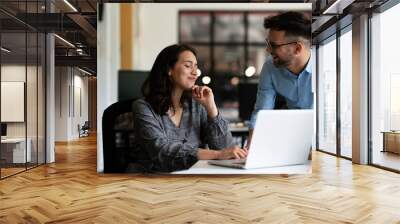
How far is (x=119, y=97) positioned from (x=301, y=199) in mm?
2619

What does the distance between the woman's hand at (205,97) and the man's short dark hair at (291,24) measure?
120 cm

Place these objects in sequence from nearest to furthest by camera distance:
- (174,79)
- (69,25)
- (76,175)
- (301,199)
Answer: (301,199)
(174,79)
(76,175)
(69,25)

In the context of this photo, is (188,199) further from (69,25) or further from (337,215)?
(69,25)

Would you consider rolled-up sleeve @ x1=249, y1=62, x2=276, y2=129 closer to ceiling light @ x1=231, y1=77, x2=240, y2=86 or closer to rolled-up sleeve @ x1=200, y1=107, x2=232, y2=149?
ceiling light @ x1=231, y1=77, x2=240, y2=86

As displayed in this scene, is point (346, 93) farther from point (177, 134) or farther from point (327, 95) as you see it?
point (177, 134)

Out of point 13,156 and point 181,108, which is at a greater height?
point 181,108

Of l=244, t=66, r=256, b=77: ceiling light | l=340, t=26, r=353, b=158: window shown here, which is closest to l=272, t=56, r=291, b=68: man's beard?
l=244, t=66, r=256, b=77: ceiling light

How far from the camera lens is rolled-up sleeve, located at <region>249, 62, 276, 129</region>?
5.61 m

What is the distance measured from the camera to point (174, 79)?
17.7 ft

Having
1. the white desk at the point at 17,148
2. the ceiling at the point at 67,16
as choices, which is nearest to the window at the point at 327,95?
the ceiling at the point at 67,16

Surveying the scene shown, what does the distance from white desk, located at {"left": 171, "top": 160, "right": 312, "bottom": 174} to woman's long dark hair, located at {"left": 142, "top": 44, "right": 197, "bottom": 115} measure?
854 millimetres

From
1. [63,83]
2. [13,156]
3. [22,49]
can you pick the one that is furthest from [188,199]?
[63,83]

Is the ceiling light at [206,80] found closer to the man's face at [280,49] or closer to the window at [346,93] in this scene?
the man's face at [280,49]

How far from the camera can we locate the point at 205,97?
5.48m
